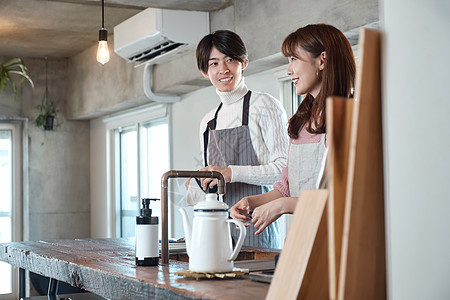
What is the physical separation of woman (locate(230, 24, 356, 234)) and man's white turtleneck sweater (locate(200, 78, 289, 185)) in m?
0.34

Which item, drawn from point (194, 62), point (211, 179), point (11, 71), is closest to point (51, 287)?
point (211, 179)

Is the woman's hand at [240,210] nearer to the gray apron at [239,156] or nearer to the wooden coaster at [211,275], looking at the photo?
the wooden coaster at [211,275]

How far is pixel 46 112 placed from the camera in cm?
718

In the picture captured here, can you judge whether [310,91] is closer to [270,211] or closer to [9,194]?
[270,211]

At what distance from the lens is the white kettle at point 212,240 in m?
1.44

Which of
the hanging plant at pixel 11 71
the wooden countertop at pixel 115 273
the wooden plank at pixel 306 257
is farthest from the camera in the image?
the hanging plant at pixel 11 71

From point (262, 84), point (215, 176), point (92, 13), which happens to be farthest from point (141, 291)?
point (92, 13)

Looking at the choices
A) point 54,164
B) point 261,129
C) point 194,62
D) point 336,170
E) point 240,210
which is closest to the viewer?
point 336,170

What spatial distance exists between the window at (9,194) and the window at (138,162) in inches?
43.0

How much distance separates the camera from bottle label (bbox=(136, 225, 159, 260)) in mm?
1724

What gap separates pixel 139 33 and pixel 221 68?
2.39 m

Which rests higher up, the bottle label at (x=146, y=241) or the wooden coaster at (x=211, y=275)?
the bottle label at (x=146, y=241)

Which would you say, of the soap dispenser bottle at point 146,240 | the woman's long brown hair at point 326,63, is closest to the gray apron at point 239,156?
the woman's long brown hair at point 326,63

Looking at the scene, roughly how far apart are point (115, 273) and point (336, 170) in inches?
31.2
